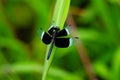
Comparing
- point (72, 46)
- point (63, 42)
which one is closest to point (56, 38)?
point (63, 42)

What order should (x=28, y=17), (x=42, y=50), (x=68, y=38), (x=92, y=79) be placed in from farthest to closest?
(x=28, y=17)
(x=42, y=50)
(x=92, y=79)
(x=68, y=38)

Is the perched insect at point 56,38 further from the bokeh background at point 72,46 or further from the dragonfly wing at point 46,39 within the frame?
the bokeh background at point 72,46

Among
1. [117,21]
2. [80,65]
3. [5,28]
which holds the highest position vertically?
[117,21]

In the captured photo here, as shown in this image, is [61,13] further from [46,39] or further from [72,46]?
[72,46]

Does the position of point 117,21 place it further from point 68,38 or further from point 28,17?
point 68,38

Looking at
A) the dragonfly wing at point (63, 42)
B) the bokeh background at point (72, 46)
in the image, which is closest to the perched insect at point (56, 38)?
the dragonfly wing at point (63, 42)

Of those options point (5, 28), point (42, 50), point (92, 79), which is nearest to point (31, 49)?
point (42, 50)

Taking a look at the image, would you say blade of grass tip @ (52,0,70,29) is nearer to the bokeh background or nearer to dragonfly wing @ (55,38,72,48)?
dragonfly wing @ (55,38,72,48)
